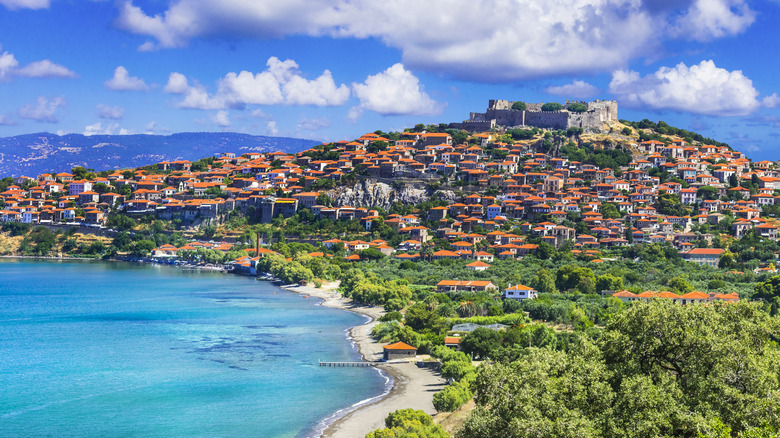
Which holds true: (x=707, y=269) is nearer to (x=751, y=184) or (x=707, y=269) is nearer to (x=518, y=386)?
(x=751, y=184)

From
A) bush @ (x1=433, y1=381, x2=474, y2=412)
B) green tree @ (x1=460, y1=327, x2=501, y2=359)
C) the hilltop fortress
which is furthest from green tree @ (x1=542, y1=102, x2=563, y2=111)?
bush @ (x1=433, y1=381, x2=474, y2=412)

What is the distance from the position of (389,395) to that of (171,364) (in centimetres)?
963

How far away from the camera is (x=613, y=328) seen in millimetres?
13430

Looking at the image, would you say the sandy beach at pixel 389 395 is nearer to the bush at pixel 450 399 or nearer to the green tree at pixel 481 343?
the bush at pixel 450 399

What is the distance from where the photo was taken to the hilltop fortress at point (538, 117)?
3297 inches

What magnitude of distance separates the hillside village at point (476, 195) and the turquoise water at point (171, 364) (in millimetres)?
17136

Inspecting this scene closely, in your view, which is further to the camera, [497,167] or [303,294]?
[497,167]

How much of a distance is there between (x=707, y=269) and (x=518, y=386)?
3967 centimetres

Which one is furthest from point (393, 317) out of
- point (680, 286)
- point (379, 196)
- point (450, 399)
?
point (379, 196)

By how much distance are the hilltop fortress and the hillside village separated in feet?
9.54

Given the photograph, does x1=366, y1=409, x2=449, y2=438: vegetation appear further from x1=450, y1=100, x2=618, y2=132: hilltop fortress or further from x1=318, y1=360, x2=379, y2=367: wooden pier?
x1=450, y1=100, x2=618, y2=132: hilltop fortress

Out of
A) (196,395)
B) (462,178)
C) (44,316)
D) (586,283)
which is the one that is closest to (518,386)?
(196,395)

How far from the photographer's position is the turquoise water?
21.8 m

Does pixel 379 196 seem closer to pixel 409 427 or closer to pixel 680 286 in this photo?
pixel 680 286
